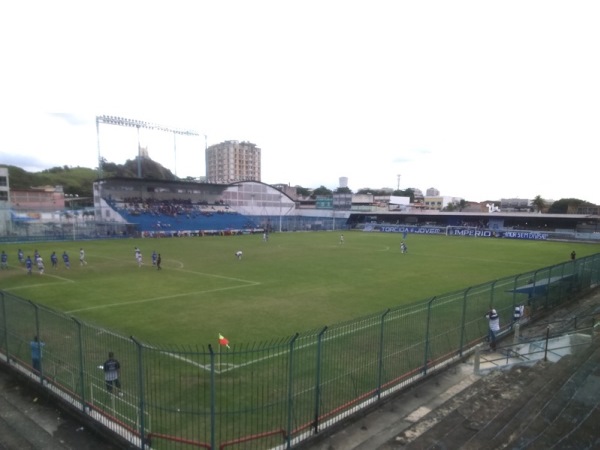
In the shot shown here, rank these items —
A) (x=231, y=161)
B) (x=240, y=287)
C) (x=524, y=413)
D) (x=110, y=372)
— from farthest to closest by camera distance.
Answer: (x=231, y=161) < (x=240, y=287) < (x=110, y=372) < (x=524, y=413)

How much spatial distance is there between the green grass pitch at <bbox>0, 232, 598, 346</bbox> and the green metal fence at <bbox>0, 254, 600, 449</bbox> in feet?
9.28

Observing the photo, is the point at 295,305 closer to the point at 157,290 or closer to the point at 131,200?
the point at 157,290

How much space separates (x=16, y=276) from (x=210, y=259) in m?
14.7

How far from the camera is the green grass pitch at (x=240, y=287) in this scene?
16172 mm

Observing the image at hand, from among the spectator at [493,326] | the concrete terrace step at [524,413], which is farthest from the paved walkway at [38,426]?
Answer: the spectator at [493,326]

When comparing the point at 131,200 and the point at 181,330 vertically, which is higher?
the point at 131,200

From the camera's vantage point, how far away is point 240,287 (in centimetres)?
2377

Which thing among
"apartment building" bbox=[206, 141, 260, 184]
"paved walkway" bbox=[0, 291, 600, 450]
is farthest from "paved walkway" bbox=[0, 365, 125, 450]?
"apartment building" bbox=[206, 141, 260, 184]

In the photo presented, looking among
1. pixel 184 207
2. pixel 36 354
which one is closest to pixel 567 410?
pixel 36 354

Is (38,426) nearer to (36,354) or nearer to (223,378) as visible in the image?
(36,354)

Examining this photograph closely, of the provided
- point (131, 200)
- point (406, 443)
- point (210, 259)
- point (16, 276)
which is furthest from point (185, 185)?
point (406, 443)

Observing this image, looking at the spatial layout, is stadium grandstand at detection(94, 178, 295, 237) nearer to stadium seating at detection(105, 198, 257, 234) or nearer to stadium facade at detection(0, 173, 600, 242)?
stadium seating at detection(105, 198, 257, 234)

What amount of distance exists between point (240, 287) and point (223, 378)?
42.7 ft

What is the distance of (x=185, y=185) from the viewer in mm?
76750
